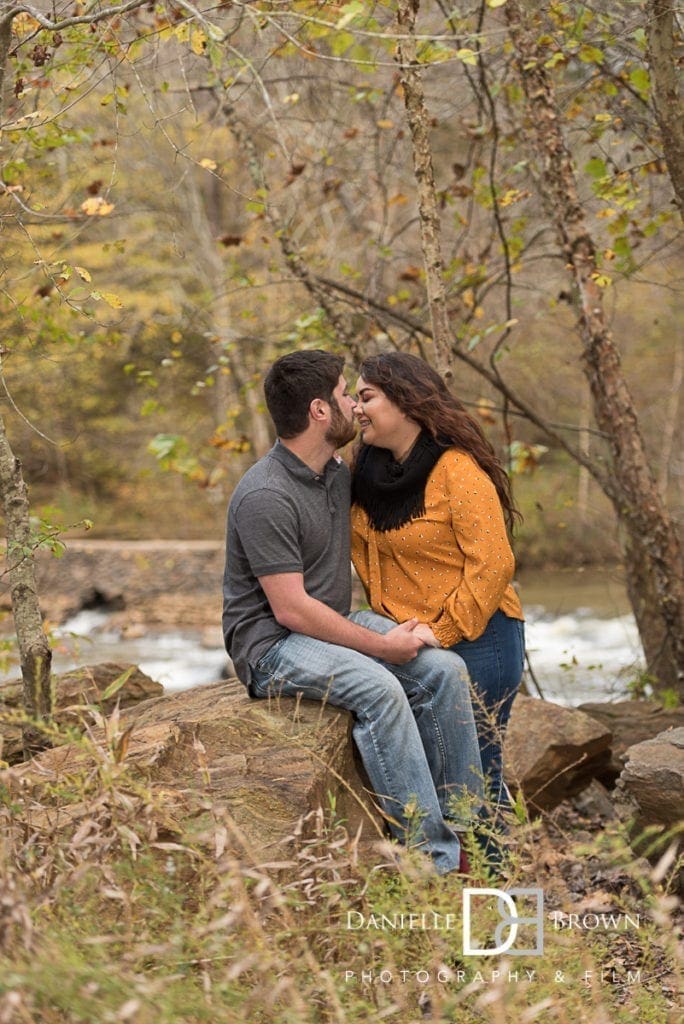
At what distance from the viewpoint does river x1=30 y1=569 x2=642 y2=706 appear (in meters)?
13.0

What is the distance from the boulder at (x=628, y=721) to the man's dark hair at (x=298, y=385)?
2685 millimetres

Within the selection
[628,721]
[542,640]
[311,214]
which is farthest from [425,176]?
[542,640]

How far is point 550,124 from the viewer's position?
5797 millimetres

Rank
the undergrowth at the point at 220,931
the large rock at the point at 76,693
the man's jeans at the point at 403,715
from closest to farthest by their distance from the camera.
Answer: the undergrowth at the point at 220,931 → the man's jeans at the point at 403,715 → the large rock at the point at 76,693

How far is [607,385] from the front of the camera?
6039 millimetres

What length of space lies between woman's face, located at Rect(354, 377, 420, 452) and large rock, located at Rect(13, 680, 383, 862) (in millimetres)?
931

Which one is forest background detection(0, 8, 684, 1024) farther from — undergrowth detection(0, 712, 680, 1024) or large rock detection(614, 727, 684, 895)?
large rock detection(614, 727, 684, 895)

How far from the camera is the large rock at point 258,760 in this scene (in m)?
3.34

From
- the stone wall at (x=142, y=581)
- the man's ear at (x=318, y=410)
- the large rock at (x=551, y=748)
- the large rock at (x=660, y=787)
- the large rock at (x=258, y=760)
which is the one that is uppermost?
the man's ear at (x=318, y=410)

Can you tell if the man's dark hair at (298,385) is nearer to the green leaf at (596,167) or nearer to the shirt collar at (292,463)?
the shirt collar at (292,463)

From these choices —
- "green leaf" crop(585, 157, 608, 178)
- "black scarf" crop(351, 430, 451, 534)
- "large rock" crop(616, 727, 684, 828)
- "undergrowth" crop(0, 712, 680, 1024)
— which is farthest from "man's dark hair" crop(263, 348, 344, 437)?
"green leaf" crop(585, 157, 608, 178)

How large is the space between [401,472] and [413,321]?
270 centimetres

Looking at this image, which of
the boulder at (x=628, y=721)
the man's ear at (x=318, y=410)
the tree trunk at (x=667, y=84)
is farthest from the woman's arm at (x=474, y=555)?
the boulder at (x=628, y=721)

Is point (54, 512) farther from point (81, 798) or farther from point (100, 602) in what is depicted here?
point (100, 602)
